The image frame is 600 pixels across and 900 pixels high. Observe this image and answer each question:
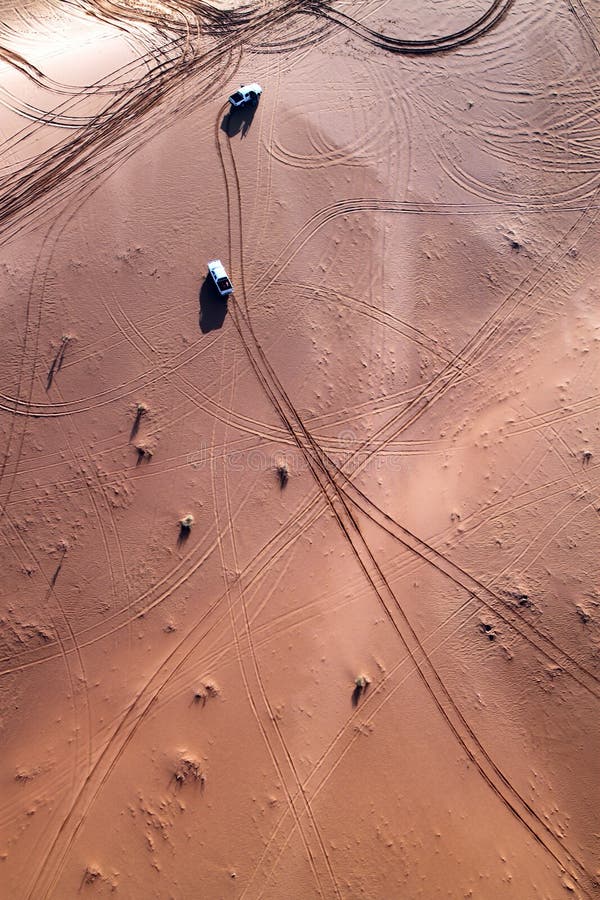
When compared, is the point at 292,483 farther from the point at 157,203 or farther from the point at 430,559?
the point at 157,203

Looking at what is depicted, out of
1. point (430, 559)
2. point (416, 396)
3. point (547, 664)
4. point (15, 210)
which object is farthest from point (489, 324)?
point (15, 210)

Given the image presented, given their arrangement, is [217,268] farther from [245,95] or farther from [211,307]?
[245,95]

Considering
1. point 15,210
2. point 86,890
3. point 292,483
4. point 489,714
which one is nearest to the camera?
point 86,890

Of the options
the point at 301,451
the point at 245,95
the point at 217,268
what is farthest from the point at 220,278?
the point at 245,95

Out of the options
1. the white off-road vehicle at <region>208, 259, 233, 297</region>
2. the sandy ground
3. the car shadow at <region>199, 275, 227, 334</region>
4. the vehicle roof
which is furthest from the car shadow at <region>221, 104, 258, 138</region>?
the car shadow at <region>199, 275, 227, 334</region>

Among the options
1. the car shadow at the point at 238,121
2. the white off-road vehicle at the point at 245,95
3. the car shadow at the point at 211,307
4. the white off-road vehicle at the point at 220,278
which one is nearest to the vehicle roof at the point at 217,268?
the white off-road vehicle at the point at 220,278

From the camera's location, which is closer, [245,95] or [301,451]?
[301,451]

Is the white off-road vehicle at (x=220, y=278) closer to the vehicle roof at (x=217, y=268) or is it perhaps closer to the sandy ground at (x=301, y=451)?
the vehicle roof at (x=217, y=268)
